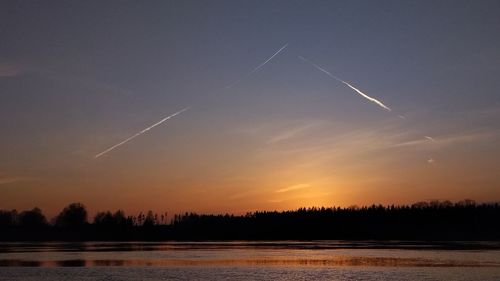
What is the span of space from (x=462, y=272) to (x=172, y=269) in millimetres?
23217

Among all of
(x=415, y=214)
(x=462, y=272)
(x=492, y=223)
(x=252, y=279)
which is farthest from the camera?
(x=415, y=214)

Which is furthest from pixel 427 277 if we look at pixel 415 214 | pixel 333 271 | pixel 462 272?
pixel 415 214

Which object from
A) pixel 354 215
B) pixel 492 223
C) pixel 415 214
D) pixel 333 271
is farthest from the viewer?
pixel 354 215

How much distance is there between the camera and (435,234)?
165 m

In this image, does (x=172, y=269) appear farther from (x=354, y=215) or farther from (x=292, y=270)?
(x=354, y=215)

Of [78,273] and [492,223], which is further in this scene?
[492,223]

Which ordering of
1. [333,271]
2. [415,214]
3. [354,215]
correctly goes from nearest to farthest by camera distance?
1. [333,271]
2. [415,214]
3. [354,215]

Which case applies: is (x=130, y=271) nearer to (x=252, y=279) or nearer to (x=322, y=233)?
(x=252, y=279)

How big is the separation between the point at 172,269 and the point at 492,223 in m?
136

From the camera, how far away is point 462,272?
4497 cm

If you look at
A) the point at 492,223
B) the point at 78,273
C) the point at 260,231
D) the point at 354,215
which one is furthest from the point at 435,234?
the point at 78,273

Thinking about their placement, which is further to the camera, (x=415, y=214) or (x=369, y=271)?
(x=415, y=214)

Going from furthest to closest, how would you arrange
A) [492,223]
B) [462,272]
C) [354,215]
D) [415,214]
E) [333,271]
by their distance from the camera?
[354,215] → [415,214] → [492,223] → [333,271] → [462,272]

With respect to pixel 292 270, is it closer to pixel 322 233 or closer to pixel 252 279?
pixel 252 279
